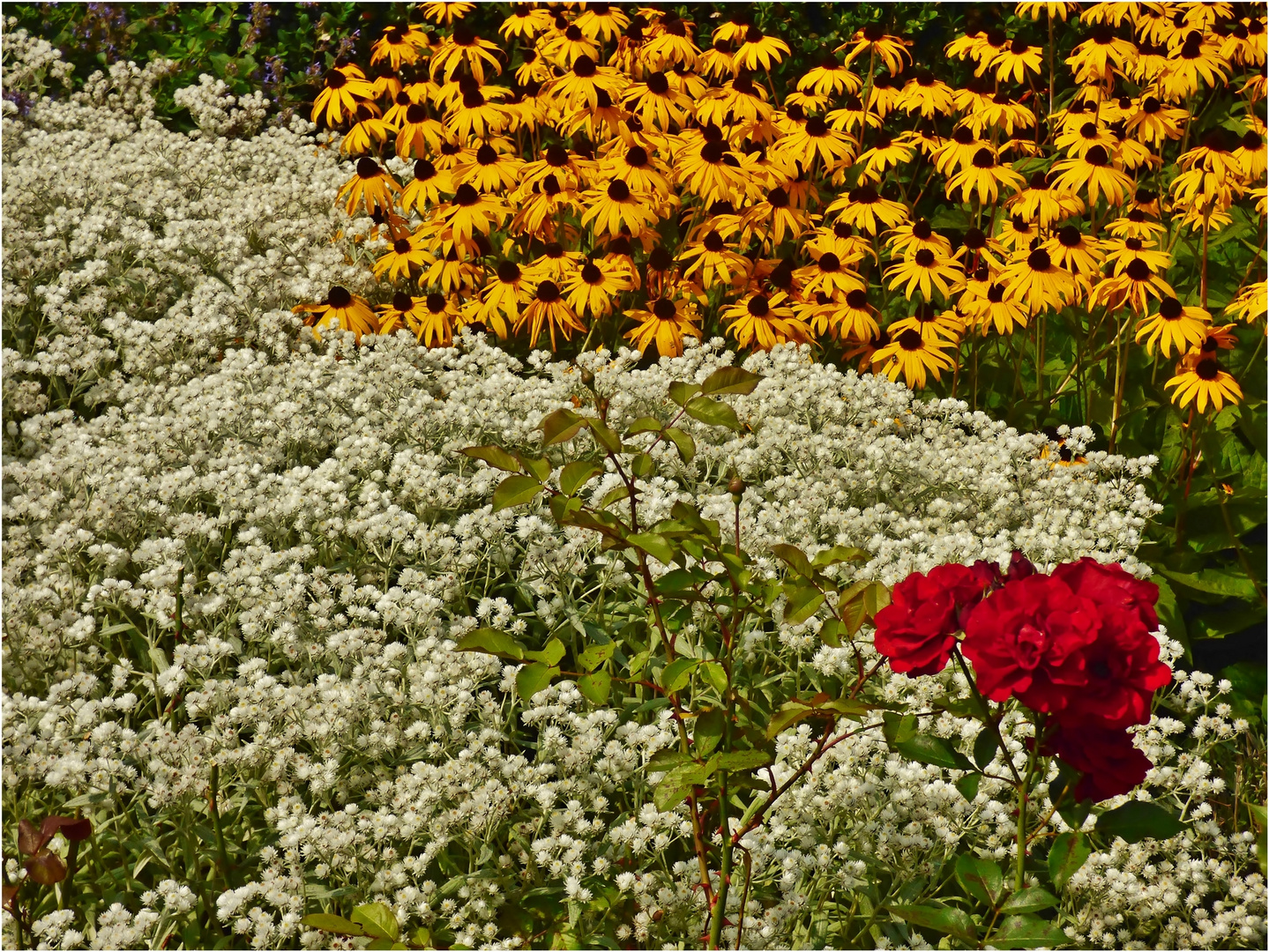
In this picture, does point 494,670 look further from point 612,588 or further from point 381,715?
point 612,588

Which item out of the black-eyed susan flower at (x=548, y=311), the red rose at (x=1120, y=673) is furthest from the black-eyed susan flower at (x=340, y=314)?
the red rose at (x=1120, y=673)

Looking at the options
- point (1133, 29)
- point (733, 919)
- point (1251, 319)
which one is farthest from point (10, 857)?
point (1133, 29)

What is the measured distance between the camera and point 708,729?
2.17 meters

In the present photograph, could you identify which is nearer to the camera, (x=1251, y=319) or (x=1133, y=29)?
(x=1251, y=319)

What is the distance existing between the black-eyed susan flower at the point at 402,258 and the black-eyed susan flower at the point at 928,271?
187cm

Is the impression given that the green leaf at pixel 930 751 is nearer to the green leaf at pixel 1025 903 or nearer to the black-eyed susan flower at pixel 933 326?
the green leaf at pixel 1025 903

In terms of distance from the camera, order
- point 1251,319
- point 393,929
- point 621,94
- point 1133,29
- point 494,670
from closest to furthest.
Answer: point 393,929, point 494,670, point 1251,319, point 621,94, point 1133,29

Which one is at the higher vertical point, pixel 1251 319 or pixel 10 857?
pixel 1251 319

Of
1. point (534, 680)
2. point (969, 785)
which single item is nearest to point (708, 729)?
point (534, 680)

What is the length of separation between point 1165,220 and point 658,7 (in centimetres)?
292

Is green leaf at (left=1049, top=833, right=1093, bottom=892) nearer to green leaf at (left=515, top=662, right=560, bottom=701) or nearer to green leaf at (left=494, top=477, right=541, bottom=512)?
green leaf at (left=515, top=662, right=560, bottom=701)

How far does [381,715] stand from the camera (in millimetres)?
2848

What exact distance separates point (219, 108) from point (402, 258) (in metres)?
1.78

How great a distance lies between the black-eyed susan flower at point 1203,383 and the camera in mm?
3953
